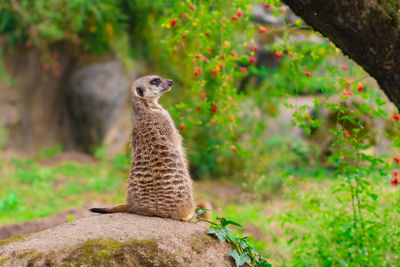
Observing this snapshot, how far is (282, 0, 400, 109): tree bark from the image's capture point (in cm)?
222

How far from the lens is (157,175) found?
3.34 meters

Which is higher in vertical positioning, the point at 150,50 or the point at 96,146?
the point at 150,50

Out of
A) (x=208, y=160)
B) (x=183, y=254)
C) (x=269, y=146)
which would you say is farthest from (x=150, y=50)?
(x=183, y=254)

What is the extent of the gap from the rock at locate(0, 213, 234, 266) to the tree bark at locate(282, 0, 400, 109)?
154 centimetres

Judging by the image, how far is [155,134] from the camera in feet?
11.4

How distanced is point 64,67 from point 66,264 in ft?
27.9

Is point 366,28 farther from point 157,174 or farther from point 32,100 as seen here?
point 32,100

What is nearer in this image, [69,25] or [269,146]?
[269,146]

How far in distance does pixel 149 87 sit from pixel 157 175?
2.81 ft

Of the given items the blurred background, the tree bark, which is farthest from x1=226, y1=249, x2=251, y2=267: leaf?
the blurred background

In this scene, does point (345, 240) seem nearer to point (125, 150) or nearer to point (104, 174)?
point (104, 174)

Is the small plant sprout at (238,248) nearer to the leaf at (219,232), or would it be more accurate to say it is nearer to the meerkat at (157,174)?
the leaf at (219,232)

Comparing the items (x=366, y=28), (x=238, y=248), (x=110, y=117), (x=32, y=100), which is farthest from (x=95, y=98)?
(x=366, y=28)

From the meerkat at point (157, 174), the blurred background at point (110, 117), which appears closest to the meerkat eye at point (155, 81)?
the meerkat at point (157, 174)
